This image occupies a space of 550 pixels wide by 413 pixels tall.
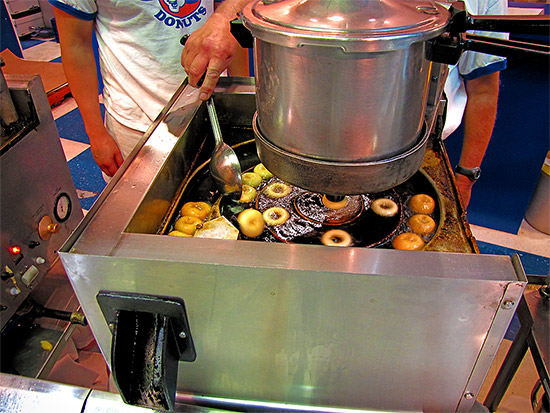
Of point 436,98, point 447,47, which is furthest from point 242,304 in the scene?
point 436,98

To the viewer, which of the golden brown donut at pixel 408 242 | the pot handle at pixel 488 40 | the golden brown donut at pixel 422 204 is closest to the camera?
the pot handle at pixel 488 40

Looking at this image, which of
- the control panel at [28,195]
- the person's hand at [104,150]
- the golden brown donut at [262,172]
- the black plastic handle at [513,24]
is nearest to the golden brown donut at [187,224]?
the golden brown donut at [262,172]

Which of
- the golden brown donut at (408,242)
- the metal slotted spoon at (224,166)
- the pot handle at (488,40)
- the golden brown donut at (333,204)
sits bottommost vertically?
the golden brown donut at (408,242)

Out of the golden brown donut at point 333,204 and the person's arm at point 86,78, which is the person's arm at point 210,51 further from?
the person's arm at point 86,78

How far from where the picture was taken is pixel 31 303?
1.04 meters

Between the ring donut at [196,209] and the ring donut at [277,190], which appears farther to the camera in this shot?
the ring donut at [277,190]

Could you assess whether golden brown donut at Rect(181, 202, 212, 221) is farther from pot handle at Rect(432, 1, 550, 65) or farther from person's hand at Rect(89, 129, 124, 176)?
person's hand at Rect(89, 129, 124, 176)

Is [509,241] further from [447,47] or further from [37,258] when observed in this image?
[37,258]

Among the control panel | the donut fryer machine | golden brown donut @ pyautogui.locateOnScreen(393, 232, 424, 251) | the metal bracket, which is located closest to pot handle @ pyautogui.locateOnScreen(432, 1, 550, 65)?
the donut fryer machine

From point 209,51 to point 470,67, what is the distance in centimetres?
110

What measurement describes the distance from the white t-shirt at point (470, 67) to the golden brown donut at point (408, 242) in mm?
822

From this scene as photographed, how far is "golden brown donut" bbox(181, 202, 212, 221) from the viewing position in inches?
35.2

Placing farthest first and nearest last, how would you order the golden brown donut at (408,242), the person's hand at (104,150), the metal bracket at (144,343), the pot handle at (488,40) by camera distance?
the person's hand at (104,150) < the golden brown donut at (408,242) < the metal bracket at (144,343) < the pot handle at (488,40)

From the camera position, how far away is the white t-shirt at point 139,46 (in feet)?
4.42
